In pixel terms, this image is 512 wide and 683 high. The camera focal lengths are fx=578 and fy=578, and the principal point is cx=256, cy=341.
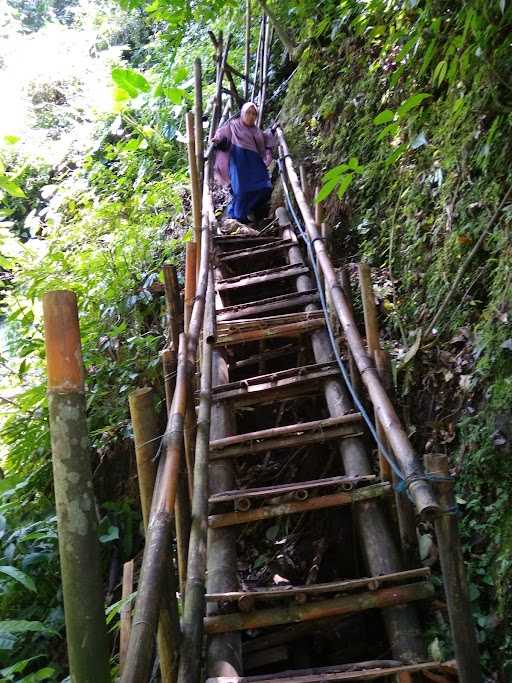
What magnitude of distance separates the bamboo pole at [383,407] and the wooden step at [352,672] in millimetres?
602

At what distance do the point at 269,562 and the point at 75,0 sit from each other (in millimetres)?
18385

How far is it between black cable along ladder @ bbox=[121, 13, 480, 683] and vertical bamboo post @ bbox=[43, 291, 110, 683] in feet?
0.38

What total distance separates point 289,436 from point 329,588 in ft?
2.83

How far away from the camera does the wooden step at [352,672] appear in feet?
5.49

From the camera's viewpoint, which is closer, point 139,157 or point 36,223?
point 36,223

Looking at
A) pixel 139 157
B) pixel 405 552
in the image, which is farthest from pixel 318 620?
pixel 139 157

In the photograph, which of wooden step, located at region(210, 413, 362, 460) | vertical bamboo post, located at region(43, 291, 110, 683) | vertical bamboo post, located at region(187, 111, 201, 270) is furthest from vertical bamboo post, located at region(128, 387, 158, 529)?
vertical bamboo post, located at region(187, 111, 201, 270)

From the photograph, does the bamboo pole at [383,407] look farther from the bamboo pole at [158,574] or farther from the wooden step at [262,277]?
the bamboo pole at [158,574]

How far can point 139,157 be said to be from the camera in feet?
27.4

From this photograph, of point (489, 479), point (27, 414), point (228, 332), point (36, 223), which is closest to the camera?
point (489, 479)

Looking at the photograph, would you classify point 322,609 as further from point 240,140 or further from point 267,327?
point 240,140

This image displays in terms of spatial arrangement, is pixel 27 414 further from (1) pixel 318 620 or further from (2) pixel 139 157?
(2) pixel 139 157

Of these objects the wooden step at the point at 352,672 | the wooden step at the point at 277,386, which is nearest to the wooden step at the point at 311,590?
the wooden step at the point at 352,672

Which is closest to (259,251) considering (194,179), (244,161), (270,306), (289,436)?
(194,179)
